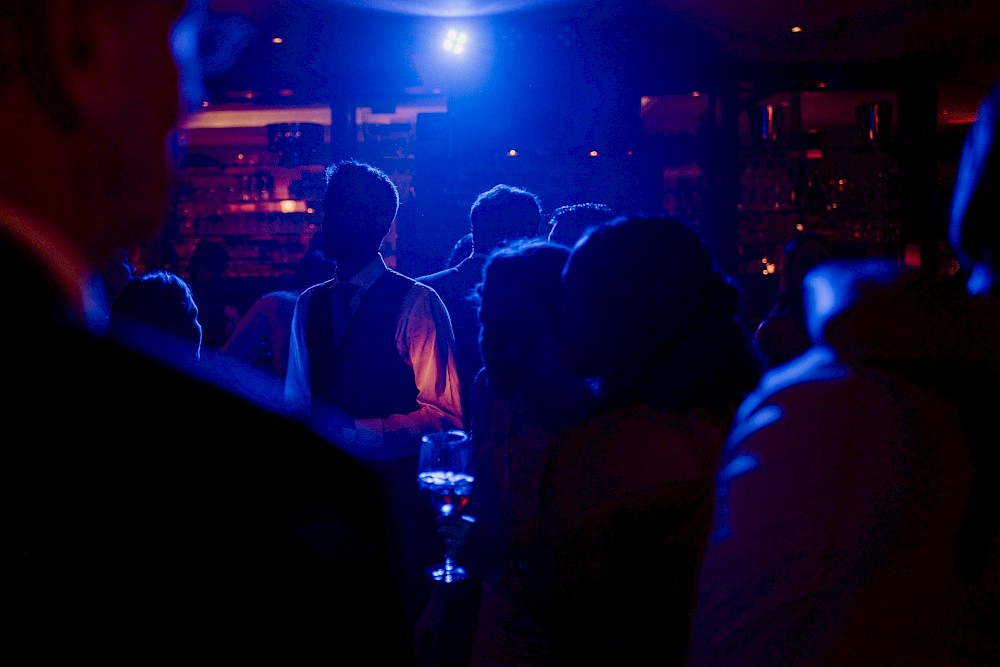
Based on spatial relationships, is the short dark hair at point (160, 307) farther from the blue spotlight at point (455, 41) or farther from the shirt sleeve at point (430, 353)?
the blue spotlight at point (455, 41)

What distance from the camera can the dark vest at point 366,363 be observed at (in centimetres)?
269

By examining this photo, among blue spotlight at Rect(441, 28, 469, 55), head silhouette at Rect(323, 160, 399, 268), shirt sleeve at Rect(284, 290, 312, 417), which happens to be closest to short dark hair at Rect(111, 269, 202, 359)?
shirt sleeve at Rect(284, 290, 312, 417)

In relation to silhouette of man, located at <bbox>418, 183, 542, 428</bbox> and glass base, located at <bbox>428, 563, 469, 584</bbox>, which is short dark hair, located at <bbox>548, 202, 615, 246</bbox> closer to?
silhouette of man, located at <bbox>418, 183, 542, 428</bbox>

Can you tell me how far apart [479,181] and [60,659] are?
6.68 meters

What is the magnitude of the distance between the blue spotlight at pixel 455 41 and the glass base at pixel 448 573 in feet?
18.2

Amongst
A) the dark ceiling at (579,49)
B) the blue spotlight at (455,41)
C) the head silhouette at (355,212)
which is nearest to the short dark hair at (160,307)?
the head silhouette at (355,212)

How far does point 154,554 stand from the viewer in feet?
1.46

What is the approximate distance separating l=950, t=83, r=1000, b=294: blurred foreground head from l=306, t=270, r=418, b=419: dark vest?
2046 millimetres

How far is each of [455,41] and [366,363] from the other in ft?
15.7

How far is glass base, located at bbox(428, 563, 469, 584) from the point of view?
1967 millimetres

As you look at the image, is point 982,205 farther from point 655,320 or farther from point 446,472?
point 446,472

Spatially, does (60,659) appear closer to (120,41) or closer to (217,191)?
(120,41)

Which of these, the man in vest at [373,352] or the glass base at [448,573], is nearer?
the glass base at [448,573]

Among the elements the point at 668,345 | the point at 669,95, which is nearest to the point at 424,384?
the point at 668,345
